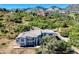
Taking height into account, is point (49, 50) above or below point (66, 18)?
below

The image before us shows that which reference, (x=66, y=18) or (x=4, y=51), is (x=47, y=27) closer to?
(x=66, y=18)

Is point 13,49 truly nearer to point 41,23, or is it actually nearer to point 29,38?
point 29,38

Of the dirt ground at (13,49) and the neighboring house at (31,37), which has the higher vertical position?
the neighboring house at (31,37)

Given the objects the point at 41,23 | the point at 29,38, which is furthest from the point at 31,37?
the point at 41,23

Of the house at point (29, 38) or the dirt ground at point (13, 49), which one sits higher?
the house at point (29, 38)

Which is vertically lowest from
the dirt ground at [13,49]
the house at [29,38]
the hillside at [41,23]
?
the dirt ground at [13,49]
